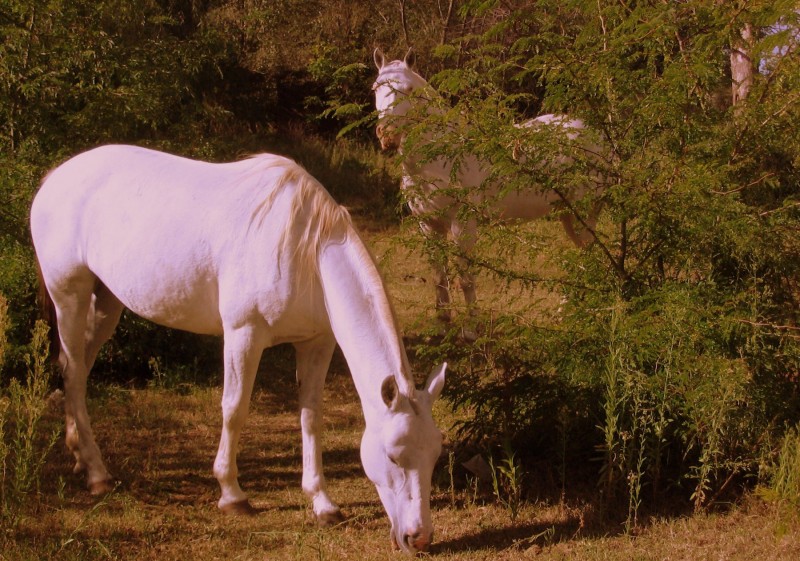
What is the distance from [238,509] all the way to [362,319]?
133 centimetres

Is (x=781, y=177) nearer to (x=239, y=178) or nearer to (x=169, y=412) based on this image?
(x=239, y=178)

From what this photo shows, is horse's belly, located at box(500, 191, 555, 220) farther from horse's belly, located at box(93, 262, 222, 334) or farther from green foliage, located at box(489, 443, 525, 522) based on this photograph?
horse's belly, located at box(93, 262, 222, 334)

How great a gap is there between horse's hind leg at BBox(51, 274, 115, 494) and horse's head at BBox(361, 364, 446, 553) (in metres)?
1.94

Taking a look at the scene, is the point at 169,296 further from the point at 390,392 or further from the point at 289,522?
the point at 390,392

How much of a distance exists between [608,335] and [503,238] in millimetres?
774


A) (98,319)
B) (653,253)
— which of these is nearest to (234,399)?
(98,319)

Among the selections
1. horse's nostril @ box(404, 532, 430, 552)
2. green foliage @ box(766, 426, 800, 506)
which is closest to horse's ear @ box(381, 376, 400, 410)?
horse's nostril @ box(404, 532, 430, 552)

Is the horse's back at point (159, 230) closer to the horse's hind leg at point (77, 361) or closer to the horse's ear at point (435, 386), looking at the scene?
the horse's hind leg at point (77, 361)

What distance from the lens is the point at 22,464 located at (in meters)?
3.59

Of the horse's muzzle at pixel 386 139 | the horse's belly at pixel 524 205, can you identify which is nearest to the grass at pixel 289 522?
the horse's muzzle at pixel 386 139

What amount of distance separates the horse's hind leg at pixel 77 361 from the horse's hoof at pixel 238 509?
0.80 metres

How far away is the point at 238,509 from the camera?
4438mm

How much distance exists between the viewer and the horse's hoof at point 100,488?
15.3 feet

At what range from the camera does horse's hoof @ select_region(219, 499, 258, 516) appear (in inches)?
175
